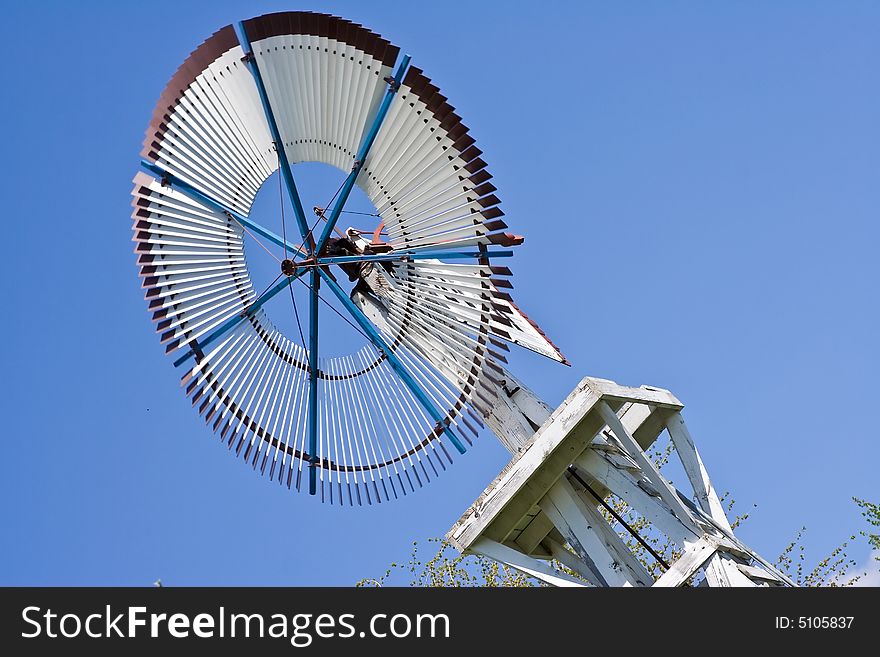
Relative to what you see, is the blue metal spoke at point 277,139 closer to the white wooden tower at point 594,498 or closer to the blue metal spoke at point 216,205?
the blue metal spoke at point 216,205

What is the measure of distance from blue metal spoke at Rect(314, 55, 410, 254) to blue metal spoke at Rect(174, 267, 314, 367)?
40 centimetres

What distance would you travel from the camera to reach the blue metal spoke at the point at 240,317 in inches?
468

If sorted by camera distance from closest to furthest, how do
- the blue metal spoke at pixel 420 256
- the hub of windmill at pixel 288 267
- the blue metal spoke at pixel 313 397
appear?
the blue metal spoke at pixel 420 256 → the hub of windmill at pixel 288 267 → the blue metal spoke at pixel 313 397

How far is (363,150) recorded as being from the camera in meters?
11.7

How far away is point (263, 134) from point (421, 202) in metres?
1.72

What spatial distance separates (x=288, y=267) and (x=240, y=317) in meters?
0.78

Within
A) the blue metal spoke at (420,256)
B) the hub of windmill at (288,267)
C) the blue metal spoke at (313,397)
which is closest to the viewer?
the blue metal spoke at (420,256)

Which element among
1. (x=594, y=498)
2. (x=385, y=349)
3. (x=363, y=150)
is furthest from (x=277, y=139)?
(x=594, y=498)

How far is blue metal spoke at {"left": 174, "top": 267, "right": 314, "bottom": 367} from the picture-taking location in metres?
11.9

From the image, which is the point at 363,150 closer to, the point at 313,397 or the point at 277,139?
the point at 277,139

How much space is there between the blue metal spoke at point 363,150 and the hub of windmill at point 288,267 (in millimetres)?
283

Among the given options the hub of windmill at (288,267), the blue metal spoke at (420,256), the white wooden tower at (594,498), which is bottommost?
the white wooden tower at (594,498)
